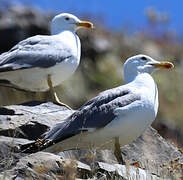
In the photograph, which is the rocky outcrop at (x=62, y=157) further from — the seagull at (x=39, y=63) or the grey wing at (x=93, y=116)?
the seagull at (x=39, y=63)

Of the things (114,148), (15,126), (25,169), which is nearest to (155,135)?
(114,148)

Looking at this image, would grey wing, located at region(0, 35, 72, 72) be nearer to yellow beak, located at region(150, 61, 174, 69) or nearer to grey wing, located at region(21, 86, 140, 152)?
yellow beak, located at region(150, 61, 174, 69)

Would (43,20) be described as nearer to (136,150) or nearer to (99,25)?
(99,25)

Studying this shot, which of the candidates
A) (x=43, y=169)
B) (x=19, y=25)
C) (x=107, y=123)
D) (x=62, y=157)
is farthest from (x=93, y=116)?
(x=19, y=25)

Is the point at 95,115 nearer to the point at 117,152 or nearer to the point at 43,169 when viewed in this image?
the point at 117,152

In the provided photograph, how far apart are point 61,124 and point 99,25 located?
15.1 metres

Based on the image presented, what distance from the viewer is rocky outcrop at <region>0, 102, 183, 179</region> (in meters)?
7.00

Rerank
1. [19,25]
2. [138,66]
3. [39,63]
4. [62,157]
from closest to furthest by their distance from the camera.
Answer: [62,157] < [138,66] < [39,63] < [19,25]

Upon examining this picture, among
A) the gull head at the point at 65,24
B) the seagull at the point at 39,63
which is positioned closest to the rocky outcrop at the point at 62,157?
the seagull at the point at 39,63

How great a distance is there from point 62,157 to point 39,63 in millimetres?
2874

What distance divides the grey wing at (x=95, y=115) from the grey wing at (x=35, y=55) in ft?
6.02

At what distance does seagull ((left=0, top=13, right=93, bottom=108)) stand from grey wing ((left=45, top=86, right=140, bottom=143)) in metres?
1.84

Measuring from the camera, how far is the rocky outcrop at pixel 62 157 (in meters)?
7.00

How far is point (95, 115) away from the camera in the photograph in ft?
27.3
